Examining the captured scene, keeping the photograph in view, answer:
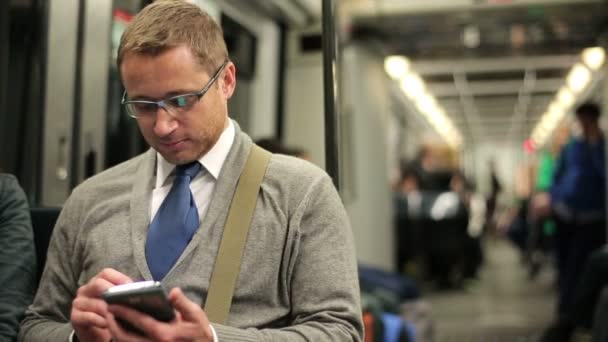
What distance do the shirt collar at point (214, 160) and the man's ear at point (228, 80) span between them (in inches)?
3.3

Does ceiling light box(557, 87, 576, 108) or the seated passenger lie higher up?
ceiling light box(557, 87, 576, 108)

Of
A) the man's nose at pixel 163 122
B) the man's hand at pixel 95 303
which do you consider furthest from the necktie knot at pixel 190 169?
the man's hand at pixel 95 303

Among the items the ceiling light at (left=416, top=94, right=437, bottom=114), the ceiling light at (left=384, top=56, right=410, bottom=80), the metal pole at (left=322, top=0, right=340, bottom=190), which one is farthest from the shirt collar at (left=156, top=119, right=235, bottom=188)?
the ceiling light at (left=416, top=94, right=437, bottom=114)

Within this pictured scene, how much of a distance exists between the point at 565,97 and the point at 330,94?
1285cm

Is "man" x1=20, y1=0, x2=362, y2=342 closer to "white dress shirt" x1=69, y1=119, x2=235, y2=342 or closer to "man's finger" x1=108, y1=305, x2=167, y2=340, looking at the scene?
"white dress shirt" x1=69, y1=119, x2=235, y2=342

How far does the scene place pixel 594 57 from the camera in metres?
8.08

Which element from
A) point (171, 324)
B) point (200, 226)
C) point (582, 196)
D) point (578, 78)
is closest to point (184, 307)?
point (171, 324)

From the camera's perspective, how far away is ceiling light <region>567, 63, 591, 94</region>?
32.6 ft

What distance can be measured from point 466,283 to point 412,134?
12040 millimetres

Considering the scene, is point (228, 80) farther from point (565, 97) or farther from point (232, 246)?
point (565, 97)

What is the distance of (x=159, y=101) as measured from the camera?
1432 millimetres

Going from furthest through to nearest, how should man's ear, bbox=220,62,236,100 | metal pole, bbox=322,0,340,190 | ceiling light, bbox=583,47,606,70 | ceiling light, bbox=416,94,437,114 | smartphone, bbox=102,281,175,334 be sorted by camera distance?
ceiling light, bbox=416,94,437,114 → ceiling light, bbox=583,47,606,70 → metal pole, bbox=322,0,340,190 → man's ear, bbox=220,62,236,100 → smartphone, bbox=102,281,175,334

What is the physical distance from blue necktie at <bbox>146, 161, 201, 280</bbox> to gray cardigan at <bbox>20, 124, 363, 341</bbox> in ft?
0.07

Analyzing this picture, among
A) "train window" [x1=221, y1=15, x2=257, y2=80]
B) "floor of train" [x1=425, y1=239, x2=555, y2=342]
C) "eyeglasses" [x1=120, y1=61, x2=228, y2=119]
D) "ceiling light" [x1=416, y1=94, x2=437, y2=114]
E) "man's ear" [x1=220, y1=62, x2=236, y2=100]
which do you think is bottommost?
"floor of train" [x1=425, y1=239, x2=555, y2=342]
